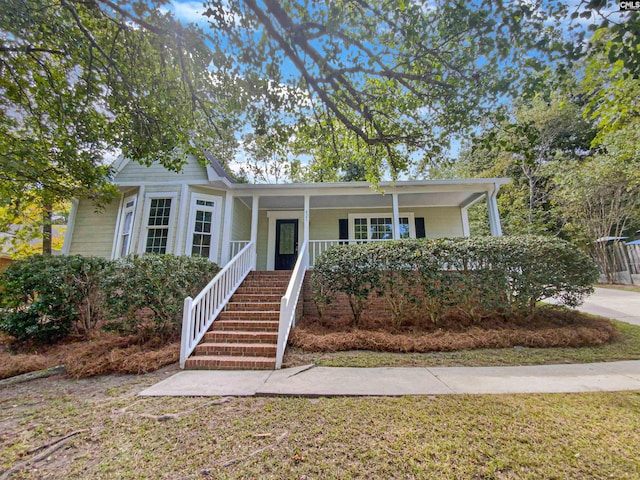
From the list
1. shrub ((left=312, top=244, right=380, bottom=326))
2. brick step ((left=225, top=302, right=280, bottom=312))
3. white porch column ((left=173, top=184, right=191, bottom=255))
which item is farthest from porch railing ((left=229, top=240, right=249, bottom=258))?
shrub ((left=312, top=244, right=380, bottom=326))

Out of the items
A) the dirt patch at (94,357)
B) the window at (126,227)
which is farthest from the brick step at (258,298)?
the window at (126,227)

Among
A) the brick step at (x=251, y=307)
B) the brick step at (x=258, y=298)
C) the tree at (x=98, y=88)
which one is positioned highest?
the tree at (x=98, y=88)

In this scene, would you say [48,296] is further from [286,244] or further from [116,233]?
[286,244]

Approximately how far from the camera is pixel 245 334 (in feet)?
15.4

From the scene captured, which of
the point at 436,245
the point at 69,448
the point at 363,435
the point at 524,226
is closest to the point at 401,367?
the point at 363,435

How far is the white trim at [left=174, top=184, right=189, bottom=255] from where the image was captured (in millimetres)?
7746

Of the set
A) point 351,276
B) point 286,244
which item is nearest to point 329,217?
point 286,244

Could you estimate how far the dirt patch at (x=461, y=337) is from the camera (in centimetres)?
470

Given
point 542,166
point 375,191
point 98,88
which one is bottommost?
point 375,191

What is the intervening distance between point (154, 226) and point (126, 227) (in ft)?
3.43

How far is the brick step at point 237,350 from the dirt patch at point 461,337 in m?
0.70

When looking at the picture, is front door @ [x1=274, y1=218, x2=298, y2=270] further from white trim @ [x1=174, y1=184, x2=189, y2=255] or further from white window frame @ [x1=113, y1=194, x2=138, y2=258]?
white window frame @ [x1=113, y1=194, x2=138, y2=258]

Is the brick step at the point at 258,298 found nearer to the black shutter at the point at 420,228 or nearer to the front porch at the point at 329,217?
the front porch at the point at 329,217

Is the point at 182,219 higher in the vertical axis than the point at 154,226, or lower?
higher
